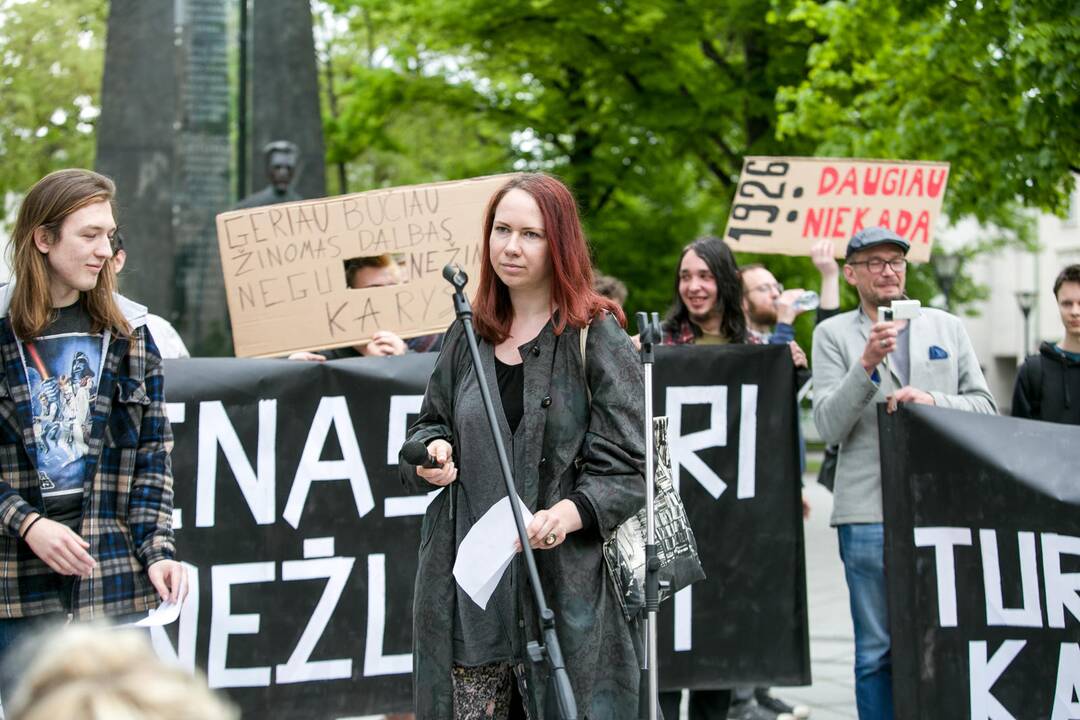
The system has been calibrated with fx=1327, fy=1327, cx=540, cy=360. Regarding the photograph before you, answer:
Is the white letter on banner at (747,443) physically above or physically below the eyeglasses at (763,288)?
below

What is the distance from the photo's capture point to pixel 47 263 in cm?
361

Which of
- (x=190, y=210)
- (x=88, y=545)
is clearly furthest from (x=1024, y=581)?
(x=190, y=210)

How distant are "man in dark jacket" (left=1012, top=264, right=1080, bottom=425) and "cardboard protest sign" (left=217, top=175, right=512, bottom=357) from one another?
7.71ft

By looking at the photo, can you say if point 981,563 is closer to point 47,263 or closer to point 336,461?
point 336,461

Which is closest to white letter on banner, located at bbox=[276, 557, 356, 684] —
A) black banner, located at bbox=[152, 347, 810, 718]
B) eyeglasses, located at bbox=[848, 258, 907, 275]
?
black banner, located at bbox=[152, 347, 810, 718]

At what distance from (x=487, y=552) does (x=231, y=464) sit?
229 cm

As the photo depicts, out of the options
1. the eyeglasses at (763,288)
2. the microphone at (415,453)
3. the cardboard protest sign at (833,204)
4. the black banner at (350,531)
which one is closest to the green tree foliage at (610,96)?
the eyeglasses at (763,288)

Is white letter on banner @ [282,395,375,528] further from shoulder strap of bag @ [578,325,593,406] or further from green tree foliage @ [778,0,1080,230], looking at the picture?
green tree foliage @ [778,0,1080,230]

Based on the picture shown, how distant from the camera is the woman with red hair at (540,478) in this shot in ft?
11.0

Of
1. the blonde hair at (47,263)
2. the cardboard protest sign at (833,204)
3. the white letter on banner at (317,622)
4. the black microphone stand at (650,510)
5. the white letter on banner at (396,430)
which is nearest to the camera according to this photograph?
the black microphone stand at (650,510)

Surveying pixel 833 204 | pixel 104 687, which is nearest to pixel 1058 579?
pixel 833 204

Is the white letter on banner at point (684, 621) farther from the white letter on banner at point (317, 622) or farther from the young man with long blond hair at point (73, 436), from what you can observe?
the young man with long blond hair at point (73, 436)

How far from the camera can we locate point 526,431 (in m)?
3.38

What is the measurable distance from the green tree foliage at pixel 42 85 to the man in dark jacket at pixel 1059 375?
19.8 metres
